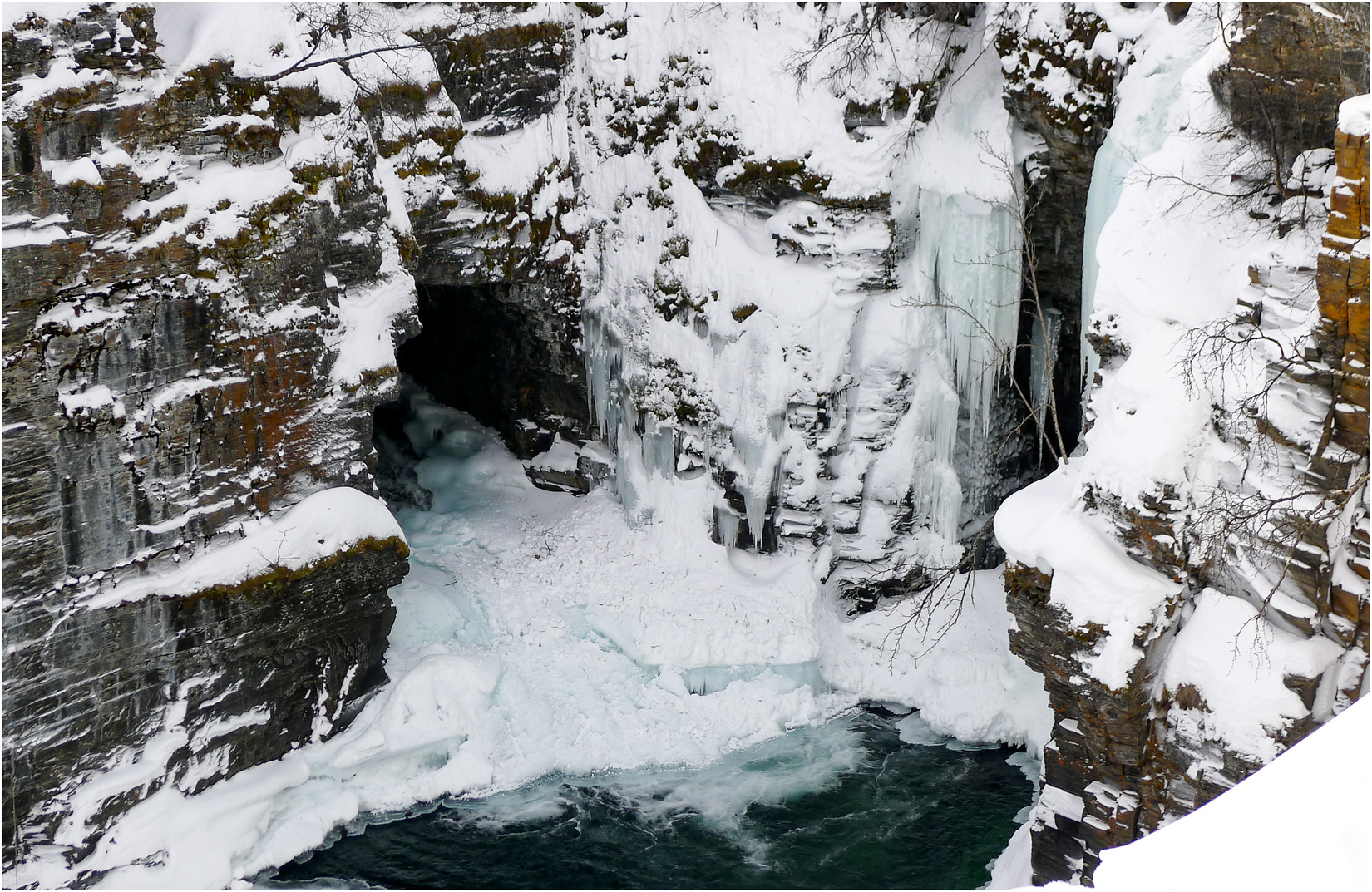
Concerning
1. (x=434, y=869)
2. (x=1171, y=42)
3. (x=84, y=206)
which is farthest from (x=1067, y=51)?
(x=434, y=869)

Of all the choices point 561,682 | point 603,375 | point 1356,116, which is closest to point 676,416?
point 603,375

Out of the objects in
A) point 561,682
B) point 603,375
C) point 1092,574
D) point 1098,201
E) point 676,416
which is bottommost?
point 561,682

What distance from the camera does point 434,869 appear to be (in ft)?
40.7

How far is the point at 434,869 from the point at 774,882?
10.8 feet

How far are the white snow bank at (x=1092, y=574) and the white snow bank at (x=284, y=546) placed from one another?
654 cm

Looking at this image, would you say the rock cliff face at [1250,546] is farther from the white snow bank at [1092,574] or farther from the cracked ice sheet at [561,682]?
the cracked ice sheet at [561,682]

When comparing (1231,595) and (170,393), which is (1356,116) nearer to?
(1231,595)

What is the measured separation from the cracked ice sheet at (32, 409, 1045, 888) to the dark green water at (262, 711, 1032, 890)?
12.9 inches

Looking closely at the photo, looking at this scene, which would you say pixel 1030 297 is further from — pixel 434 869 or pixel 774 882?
pixel 434 869

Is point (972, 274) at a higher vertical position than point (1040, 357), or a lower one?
higher

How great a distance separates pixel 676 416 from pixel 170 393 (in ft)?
19.9

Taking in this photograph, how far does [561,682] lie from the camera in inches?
572

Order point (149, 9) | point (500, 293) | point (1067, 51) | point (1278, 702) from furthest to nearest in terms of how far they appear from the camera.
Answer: point (500, 293)
point (1067, 51)
point (149, 9)
point (1278, 702)

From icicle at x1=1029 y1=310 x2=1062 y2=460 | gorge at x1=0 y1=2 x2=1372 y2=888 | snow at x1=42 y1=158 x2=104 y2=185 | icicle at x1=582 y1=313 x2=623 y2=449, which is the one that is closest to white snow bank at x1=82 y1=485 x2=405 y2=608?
gorge at x1=0 y1=2 x2=1372 y2=888
